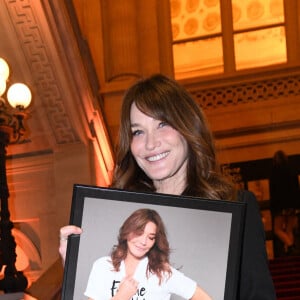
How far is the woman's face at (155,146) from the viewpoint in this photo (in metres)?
2.34

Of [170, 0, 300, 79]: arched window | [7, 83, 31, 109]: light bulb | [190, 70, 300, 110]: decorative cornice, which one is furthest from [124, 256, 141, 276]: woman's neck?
[170, 0, 300, 79]: arched window

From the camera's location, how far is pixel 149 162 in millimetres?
2355

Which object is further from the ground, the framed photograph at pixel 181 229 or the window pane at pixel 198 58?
the window pane at pixel 198 58

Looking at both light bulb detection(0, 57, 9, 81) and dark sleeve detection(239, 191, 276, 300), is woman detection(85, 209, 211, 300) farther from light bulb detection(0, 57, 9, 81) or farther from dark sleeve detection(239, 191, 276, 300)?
light bulb detection(0, 57, 9, 81)

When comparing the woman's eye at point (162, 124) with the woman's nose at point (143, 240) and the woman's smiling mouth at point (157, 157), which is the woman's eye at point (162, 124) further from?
the woman's nose at point (143, 240)

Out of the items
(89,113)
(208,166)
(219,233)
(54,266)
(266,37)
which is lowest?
(54,266)

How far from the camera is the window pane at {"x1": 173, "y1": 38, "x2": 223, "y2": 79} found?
1517 centimetres

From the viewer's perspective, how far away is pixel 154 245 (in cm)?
218

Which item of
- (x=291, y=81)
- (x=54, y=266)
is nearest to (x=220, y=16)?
(x=291, y=81)

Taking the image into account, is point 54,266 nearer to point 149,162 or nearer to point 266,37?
point 149,162

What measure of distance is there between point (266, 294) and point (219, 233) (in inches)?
8.3

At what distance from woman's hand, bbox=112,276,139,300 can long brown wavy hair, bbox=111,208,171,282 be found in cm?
4

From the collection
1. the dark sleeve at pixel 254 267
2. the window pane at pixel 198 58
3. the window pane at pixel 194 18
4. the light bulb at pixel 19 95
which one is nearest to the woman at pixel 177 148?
the dark sleeve at pixel 254 267

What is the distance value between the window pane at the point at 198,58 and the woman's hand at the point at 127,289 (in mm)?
13087
